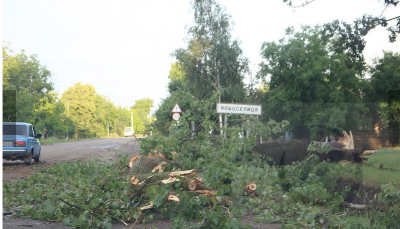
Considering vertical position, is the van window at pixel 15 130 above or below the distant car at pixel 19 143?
above

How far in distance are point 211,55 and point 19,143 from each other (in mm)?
21208

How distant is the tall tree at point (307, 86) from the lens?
2827 centimetres

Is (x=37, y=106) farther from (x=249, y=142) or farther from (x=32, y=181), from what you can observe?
(x=249, y=142)

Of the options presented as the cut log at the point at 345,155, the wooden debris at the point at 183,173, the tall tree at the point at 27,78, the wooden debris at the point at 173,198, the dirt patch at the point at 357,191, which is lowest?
the dirt patch at the point at 357,191

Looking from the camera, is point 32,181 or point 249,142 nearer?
point 249,142

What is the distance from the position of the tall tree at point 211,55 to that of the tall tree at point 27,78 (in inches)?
476

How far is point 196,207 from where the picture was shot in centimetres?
570

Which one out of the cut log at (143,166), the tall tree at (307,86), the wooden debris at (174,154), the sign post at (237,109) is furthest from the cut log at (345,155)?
the tall tree at (307,86)

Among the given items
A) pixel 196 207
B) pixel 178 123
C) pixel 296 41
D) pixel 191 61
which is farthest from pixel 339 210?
pixel 296 41

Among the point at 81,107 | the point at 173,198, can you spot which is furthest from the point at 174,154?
the point at 81,107

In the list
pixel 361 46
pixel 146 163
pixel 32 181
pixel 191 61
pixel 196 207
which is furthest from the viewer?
pixel 191 61

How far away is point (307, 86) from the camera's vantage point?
33438 mm

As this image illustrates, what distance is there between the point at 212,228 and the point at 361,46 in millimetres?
5444

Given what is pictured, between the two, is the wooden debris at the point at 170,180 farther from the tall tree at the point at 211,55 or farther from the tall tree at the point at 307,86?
the tall tree at the point at 211,55
